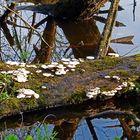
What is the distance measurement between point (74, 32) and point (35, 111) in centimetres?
569

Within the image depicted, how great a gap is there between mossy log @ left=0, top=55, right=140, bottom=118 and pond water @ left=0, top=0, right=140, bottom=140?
11 centimetres

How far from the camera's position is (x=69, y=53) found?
28.7ft

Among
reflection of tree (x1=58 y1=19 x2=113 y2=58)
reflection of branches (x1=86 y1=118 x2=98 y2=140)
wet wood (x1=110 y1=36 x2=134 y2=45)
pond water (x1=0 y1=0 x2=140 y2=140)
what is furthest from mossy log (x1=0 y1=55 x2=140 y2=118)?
wet wood (x1=110 y1=36 x2=134 y2=45)

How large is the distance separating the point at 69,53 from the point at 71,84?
10.7 feet

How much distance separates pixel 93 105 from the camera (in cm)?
566

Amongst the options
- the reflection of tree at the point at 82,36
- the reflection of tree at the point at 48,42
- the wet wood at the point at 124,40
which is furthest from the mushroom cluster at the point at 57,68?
the wet wood at the point at 124,40

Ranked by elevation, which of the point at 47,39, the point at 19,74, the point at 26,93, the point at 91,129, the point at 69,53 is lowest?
the point at 91,129

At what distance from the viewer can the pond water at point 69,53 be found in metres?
4.93

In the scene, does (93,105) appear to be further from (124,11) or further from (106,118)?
(124,11)

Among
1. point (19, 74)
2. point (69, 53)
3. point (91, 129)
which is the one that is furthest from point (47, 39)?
point (91, 129)

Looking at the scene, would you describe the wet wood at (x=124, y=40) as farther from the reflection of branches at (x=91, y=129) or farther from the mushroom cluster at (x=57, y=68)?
the reflection of branches at (x=91, y=129)

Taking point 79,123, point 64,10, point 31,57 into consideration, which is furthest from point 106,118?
point 64,10

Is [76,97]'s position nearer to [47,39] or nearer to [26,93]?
[26,93]

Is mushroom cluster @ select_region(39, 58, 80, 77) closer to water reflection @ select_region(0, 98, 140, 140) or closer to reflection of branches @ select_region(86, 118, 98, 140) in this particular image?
water reflection @ select_region(0, 98, 140, 140)
